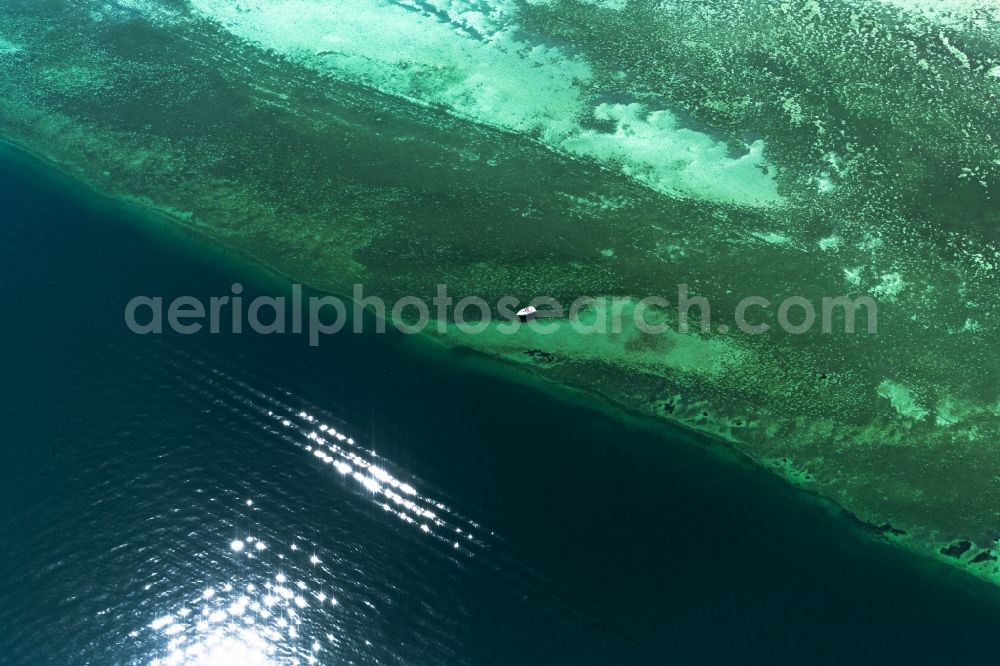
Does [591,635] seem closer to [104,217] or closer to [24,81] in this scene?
[104,217]

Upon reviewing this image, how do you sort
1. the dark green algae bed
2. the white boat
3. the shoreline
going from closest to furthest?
the shoreline → the dark green algae bed → the white boat

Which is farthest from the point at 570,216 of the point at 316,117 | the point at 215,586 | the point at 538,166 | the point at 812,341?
the point at 215,586

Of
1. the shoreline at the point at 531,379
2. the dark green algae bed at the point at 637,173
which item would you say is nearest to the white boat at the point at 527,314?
the dark green algae bed at the point at 637,173

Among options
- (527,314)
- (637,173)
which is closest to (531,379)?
(527,314)

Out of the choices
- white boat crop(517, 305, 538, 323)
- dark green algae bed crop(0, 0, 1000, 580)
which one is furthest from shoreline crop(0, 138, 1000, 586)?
Answer: white boat crop(517, 305, 538, 323)

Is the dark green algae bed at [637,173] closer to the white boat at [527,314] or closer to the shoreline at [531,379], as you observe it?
the shoreline at [531,379]

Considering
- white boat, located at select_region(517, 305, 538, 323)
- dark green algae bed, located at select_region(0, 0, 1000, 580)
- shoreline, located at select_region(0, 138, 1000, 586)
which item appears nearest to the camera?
shoreline, located at select_region(0, 138, 1000, 586)

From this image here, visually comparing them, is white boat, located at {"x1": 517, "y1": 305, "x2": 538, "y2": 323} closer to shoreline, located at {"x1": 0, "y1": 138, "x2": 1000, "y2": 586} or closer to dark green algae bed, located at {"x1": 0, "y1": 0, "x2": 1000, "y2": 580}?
dark green algae bed, located at {"x1": 0, "y1": 0, "x2": 1000, "y2": 580}
